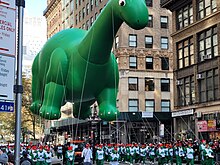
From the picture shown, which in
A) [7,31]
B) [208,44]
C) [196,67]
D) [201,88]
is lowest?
[7,31]

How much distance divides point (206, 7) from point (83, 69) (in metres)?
25.2

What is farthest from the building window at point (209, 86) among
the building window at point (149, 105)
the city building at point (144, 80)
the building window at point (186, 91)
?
the building window at point (149, 105)

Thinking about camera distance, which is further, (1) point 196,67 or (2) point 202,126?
(1) point 196,67

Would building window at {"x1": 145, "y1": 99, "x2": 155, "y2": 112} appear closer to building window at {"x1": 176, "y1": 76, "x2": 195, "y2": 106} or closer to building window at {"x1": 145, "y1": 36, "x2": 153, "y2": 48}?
building window at {"x1": 145, "y1": 36, "x2": 153, "y2": 48}

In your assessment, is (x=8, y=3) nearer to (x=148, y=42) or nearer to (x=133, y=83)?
(x=133, y=83)

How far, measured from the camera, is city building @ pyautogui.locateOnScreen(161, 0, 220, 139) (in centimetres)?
3266

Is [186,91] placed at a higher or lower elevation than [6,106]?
higher

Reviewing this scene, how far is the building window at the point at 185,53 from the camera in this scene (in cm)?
3631

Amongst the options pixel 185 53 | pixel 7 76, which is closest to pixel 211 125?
pixel 185 53

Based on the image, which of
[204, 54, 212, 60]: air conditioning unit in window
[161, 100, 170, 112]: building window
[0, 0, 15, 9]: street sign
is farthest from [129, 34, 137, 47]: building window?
[0, 0, 15, 9]: street sign

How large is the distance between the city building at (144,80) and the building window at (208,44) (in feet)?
43.1

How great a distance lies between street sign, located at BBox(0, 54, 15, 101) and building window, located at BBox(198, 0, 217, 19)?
92.0 ft

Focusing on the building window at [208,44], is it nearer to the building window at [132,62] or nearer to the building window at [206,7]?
the building window at [206,7]

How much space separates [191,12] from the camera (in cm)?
3634
